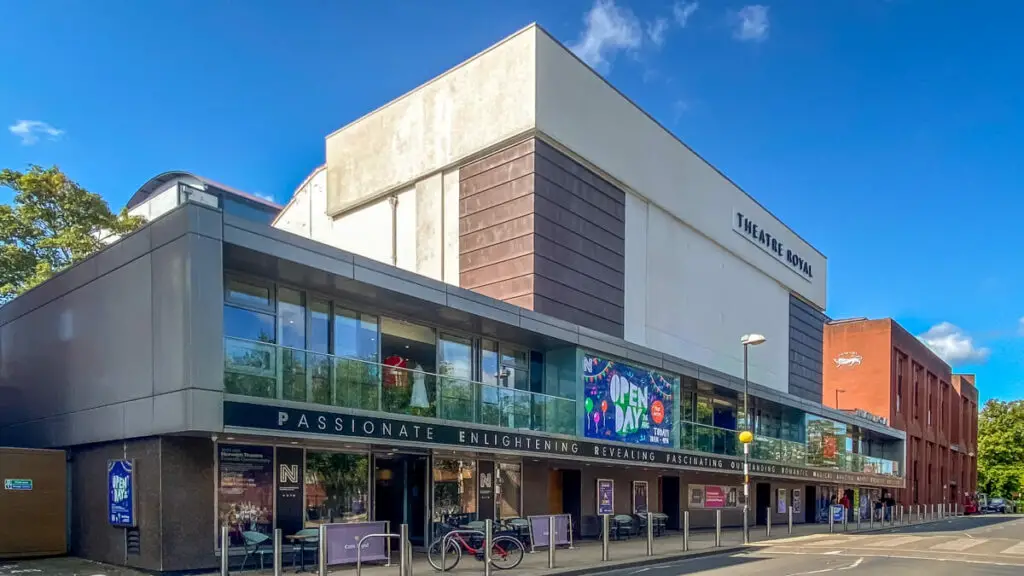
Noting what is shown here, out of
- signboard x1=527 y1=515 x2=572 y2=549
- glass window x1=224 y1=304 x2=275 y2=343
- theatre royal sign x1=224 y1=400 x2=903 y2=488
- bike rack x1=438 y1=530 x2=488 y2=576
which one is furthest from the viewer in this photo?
signboard x1=527 y1=515 x2=572 y2=549

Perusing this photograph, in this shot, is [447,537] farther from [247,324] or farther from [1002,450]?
[1002,450]

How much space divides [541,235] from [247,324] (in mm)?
10190

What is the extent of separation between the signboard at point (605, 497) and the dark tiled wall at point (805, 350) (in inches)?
735

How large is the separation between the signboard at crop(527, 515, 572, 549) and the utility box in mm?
9951

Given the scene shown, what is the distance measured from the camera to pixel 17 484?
15.7m

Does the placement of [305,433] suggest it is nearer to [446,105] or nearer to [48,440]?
[48,440]

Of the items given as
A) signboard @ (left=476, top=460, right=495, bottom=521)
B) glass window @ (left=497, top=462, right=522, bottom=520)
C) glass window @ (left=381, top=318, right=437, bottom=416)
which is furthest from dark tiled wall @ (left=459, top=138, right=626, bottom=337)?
signboard @ (left=476, top=460, right=495, bottom=521)

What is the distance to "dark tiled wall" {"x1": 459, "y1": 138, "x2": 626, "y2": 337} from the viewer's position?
22984 mm

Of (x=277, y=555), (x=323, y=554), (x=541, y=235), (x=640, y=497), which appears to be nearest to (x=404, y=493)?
(x=323, y=554)

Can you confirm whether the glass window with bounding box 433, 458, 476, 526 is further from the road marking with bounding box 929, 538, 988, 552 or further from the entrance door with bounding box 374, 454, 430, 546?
the road marking with bounding box 929, 538, 988, 552

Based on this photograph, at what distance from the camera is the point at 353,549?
13633 millimetres

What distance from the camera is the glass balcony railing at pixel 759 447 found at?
25.9 meters

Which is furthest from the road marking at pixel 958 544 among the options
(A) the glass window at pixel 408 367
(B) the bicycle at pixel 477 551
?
(A) the glass window at pixel 408 367

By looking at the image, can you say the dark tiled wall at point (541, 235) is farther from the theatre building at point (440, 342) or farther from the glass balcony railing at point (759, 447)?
the glass balcony railing at point (759, 447)
